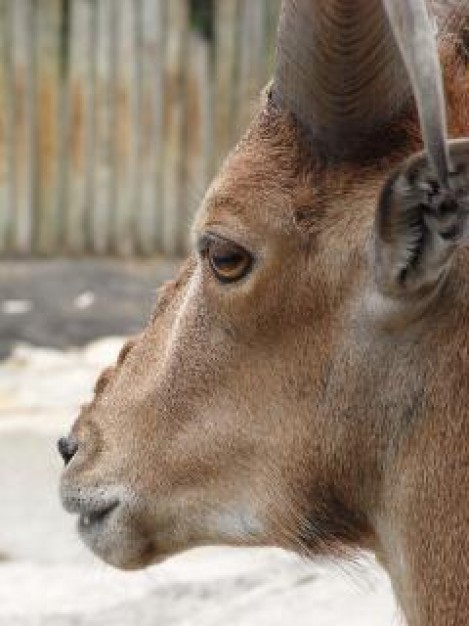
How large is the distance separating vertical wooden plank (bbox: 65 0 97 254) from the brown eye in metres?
11.3

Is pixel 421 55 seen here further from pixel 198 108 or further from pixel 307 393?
pixel 198 108

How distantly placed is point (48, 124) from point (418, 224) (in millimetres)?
11814

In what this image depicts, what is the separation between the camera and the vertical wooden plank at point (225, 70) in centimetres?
1534

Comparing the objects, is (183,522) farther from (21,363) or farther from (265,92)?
(21,363)

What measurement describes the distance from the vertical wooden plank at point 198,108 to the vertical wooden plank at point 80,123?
0.80 meters

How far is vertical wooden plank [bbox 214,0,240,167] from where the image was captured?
1534cm

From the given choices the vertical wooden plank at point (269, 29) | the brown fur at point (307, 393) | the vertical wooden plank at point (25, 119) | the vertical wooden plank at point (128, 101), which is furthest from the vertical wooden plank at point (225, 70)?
the brown fur at point (307, 393)

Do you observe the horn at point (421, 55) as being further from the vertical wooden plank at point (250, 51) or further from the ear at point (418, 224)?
the vertical wooden plank at point (250, 51)

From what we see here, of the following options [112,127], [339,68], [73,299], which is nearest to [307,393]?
[339,68]

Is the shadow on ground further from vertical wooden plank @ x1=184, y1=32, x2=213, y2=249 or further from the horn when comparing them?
the horn

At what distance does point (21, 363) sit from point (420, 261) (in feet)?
28.4

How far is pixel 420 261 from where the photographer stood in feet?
12.3

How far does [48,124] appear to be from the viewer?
1530 cm

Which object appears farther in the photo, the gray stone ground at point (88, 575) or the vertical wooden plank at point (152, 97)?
the vertical wooden plank at point (152, 97)
